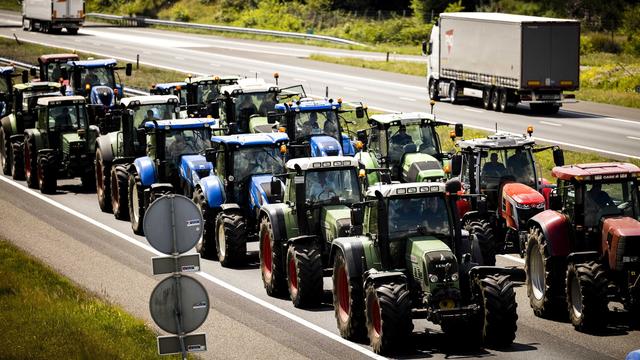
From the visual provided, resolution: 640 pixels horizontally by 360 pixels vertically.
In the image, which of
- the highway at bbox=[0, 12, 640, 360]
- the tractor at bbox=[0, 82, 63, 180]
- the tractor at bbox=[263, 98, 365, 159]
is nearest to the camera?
the highway at bbox=[0, 12, 640, 360]

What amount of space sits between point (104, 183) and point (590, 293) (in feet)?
54.7

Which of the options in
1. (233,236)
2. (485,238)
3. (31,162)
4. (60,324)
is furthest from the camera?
(31,162)

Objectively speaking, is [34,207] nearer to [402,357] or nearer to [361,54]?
[402,357]

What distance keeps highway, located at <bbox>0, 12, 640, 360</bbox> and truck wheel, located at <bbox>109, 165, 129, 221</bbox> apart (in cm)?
39

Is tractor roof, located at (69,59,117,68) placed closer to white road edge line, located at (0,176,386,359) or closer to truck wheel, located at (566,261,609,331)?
white road edge line, located at (0,176,386,359)

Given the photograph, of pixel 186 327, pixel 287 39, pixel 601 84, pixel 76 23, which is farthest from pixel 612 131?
pixel 76 23

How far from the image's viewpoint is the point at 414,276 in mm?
19047

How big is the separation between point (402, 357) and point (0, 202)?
1851 cm

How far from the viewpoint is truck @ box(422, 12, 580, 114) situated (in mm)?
51500

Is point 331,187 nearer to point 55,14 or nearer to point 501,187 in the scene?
point 501,187

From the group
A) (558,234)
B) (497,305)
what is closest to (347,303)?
(497,305)

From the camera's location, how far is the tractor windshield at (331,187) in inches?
895

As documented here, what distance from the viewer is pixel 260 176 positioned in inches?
1027

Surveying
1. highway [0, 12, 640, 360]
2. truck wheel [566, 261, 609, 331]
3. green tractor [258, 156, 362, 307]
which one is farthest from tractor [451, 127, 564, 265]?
truck wheel [566, 261, 609, 331]
